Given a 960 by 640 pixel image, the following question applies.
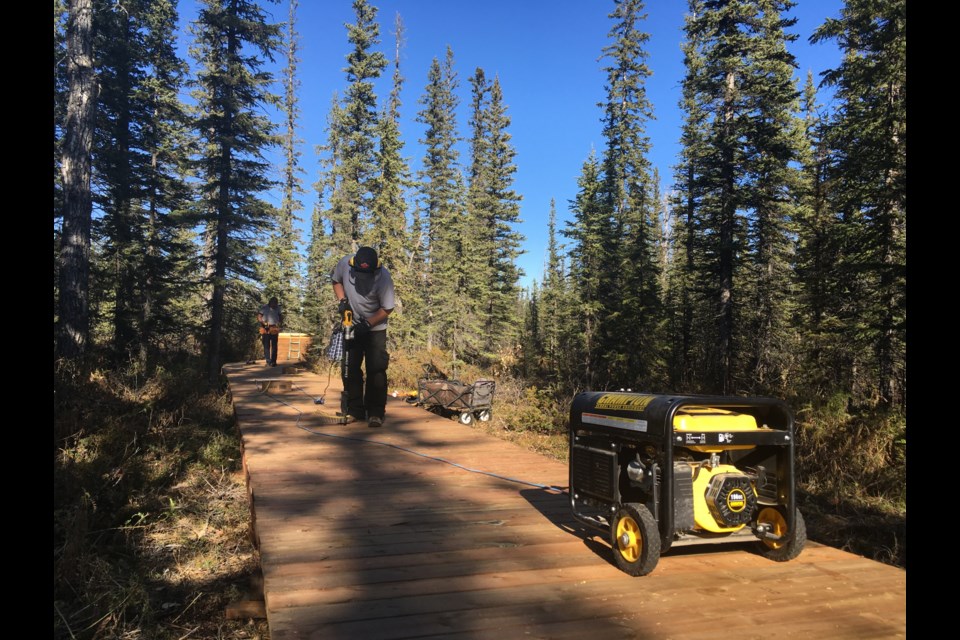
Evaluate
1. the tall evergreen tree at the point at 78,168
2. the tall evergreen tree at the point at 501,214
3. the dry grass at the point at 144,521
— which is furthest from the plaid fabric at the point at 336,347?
the tall evergreen tree at the point at 501,214

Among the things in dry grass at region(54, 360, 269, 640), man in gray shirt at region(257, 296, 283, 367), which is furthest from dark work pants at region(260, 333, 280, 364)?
dry grass at region(54, 360, 269, 640)

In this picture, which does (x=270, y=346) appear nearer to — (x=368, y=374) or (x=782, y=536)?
(x=368, y=374)

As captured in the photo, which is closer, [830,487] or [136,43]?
[830,487]

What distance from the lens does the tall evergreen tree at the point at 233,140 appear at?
58.6 ft

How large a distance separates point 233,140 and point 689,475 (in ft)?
64.4

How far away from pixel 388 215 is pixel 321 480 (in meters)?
22.4

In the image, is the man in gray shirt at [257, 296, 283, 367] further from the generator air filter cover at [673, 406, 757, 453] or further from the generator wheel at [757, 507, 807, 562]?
the generator wheel at [757, 507, 807, 562]

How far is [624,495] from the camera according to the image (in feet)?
11.1

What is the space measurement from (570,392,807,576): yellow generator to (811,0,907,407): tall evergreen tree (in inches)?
300

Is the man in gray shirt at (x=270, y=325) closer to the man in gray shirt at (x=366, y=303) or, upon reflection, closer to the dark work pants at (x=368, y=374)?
the dark work pants at (x=368, y=374)

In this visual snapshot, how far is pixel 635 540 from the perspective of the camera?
293 cm
